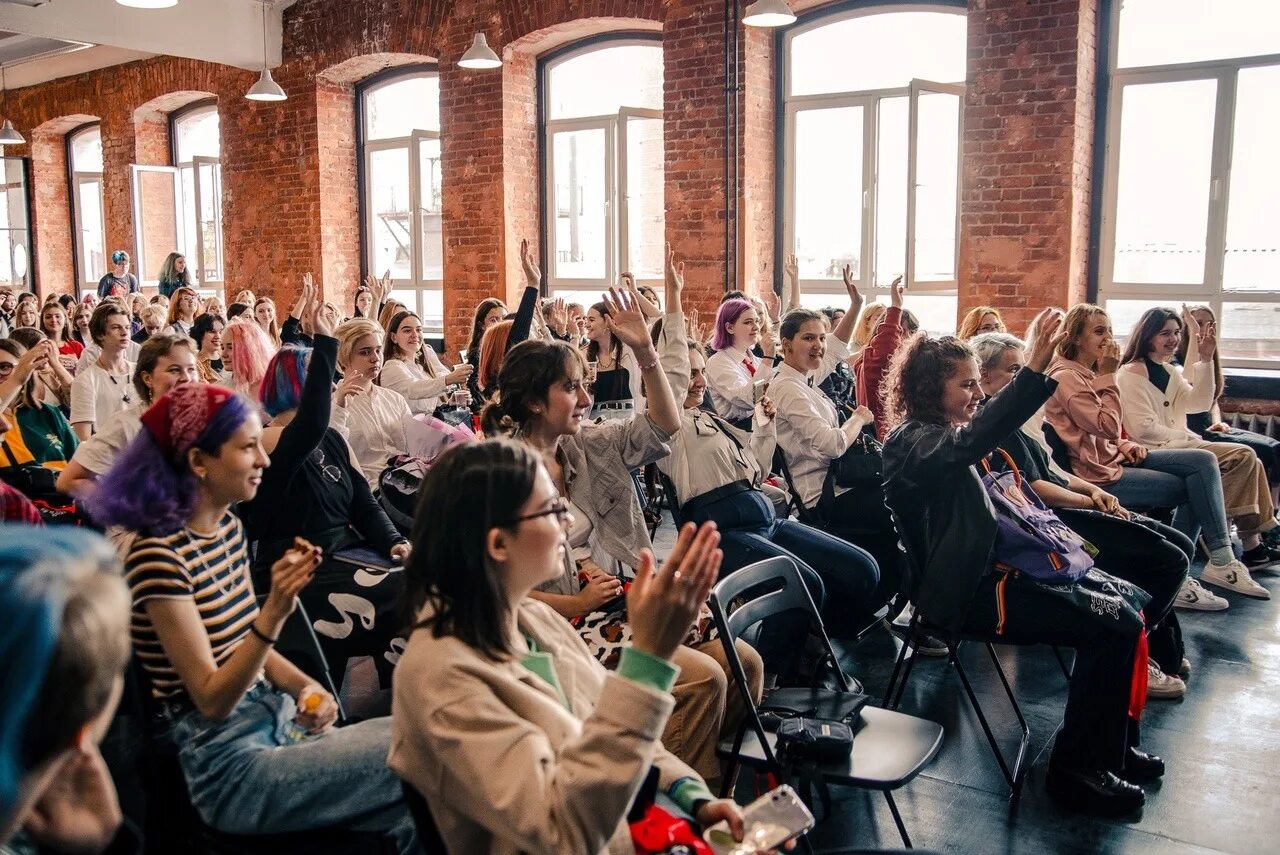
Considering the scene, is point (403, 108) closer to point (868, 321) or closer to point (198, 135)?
point (198, 135)

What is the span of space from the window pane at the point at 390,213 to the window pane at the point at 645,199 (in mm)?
2814

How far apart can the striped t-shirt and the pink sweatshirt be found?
3547 millimetres

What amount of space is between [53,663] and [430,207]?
10.7 metres

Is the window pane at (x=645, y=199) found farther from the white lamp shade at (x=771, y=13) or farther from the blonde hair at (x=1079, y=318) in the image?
the blonde hair at (x=1079, y=318)

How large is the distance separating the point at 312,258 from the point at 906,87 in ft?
20.8

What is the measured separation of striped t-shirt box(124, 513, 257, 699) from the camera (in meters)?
1.89

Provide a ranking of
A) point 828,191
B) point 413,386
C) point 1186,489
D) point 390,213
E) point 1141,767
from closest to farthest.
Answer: point 1141,767 → point 1186,489 → point 413,386 → point 828,191 → point 390,213

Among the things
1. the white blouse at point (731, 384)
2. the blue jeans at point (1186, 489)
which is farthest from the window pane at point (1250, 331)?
the white blouse at point (731, 384)

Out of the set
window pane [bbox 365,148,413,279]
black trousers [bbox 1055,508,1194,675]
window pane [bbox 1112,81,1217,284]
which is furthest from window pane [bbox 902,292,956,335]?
window pane [bbox 365,148,413,279]

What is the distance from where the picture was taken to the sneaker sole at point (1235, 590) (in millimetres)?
4859

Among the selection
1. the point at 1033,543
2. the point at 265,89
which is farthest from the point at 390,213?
the point at 1033,543

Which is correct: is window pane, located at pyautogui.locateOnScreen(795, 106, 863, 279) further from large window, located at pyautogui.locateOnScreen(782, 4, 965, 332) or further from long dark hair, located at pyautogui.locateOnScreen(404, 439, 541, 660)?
long dark hair, located at pyautogui.locateOnScreen(404, 439, 541, 660)

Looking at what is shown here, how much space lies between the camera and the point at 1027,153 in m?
7.09

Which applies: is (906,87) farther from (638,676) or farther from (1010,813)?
(638,676)
